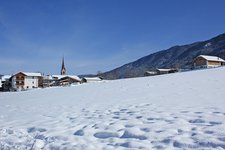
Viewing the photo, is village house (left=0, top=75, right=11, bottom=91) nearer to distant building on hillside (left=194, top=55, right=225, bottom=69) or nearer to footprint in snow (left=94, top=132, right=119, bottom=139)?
distant building on hillside (left=194, top=55, right=225, bottom=69)

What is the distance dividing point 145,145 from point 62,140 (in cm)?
215

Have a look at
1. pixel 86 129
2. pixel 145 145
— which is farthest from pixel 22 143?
pixel 145 145

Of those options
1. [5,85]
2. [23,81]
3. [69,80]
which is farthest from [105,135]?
[5,85]

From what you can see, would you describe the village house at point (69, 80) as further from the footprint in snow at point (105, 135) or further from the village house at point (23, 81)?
the footprint in snow at point (105, 135)

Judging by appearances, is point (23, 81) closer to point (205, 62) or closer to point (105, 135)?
point (205, 62)

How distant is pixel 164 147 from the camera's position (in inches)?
161

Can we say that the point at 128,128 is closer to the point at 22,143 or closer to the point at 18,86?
the point at 22,143

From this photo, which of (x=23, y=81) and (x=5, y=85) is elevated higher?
(x=23, y=81)

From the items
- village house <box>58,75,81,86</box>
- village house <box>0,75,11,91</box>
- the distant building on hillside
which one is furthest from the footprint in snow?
village house <box>0,75,11,91</box>

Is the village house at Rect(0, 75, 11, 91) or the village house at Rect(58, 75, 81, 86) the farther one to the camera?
the village house at Rect(0, 75, 11, 91)

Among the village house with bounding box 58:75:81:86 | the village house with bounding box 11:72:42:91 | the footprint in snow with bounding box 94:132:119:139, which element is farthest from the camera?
the village house with bounding box 58:75:81:86

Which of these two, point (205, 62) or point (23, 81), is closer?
point (205, 62)

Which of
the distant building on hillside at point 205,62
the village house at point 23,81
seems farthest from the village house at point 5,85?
the distant building on hillside at point 205,62

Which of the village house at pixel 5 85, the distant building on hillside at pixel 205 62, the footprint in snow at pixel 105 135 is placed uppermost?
the distant building on hillside at pixel 205 62
